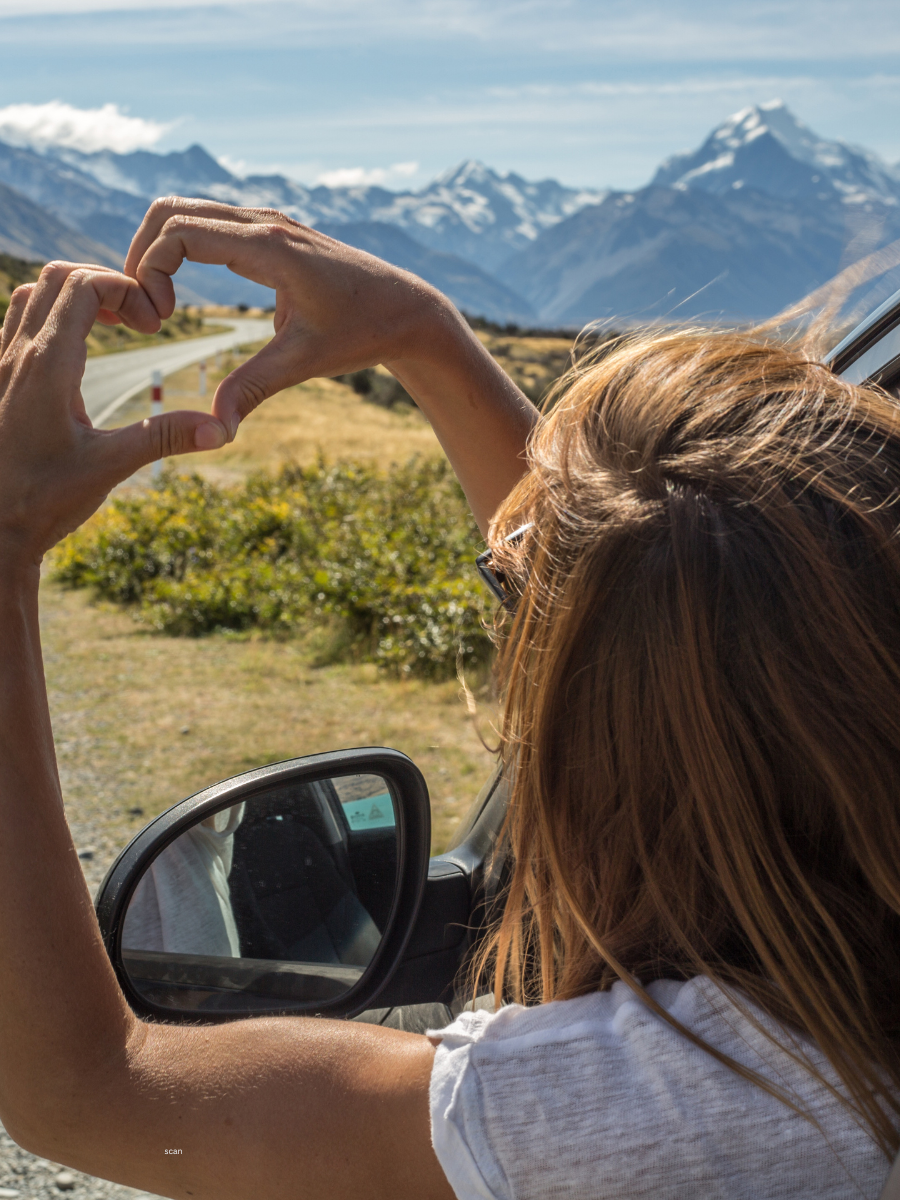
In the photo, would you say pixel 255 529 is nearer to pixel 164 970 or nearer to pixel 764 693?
pixel 164 970

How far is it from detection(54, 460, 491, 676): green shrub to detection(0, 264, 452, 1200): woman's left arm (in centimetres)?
504

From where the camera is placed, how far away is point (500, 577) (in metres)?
1.27

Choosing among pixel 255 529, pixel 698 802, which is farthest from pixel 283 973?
pixel 255 529

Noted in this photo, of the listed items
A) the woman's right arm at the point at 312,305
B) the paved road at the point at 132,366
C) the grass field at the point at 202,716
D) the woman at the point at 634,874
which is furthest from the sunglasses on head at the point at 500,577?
the paved road at the point at 132,366

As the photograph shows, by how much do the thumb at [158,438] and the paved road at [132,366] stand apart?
5429mm

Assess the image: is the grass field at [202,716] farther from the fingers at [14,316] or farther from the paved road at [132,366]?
the fingers at [14,316]

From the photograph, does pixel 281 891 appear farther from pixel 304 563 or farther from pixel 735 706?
pixel 304 563

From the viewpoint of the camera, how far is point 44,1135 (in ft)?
2.88

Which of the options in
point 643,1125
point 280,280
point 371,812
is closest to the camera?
point 643,1125

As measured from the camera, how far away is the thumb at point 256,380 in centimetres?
100

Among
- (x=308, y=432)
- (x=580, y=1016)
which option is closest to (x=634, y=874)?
(x=580, y=1016)

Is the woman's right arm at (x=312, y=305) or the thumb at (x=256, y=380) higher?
the woman's right arm at (x=312, y=305)

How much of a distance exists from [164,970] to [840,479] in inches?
43.0

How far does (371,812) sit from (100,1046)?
721 mm
